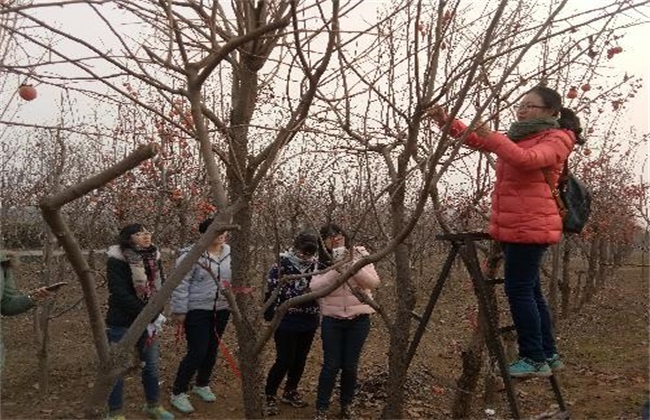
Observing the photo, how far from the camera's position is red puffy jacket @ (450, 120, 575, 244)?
3.02m

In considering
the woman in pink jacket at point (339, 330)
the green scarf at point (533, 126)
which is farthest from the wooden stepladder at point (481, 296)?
the woman in pink jacket at point (339, 330)

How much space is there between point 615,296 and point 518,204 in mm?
13581

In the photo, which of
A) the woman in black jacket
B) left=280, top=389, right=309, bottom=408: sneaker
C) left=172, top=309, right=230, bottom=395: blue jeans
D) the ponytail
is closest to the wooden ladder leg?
the ponytail

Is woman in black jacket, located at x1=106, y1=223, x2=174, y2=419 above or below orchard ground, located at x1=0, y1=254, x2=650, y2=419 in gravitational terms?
above

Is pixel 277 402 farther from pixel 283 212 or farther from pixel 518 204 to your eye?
pixel 283 212

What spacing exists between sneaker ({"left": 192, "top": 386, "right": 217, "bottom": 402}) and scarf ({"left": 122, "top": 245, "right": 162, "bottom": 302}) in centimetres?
137

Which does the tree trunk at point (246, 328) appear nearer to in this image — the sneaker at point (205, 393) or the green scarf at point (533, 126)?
the green scarf at point (533, 126)

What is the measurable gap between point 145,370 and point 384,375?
2.68 meters

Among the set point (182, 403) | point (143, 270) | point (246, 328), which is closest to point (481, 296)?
point (246, 328)

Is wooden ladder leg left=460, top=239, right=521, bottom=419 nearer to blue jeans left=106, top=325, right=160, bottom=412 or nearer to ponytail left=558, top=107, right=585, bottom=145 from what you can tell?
ponytail left=558, top=107, right=585, bottom=145

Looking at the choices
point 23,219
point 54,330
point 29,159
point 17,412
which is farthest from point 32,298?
point 23,219

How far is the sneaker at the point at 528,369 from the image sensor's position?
10.2 feet

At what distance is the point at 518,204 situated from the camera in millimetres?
3129

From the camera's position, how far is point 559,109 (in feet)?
10.6
